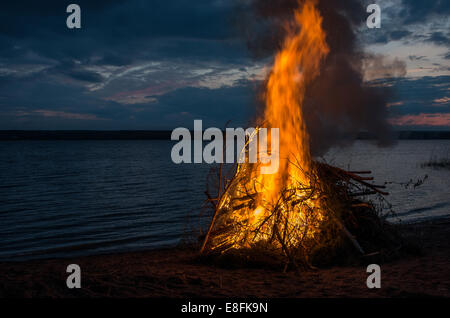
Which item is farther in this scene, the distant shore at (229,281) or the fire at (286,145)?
the fire at (286,145)

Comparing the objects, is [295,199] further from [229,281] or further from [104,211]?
[104,211]

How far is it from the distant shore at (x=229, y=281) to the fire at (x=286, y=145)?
0.90m

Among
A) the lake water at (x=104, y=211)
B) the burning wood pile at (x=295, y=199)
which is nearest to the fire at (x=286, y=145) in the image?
the burning wood pile at (x=295, y=199)

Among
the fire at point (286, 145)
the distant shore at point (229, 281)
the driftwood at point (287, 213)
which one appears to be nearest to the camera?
the distant shore at point (229, 281)

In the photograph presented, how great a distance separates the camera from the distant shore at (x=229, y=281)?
503cm

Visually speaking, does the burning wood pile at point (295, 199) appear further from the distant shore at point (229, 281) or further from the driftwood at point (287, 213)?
the distant shore at point (229, 281)

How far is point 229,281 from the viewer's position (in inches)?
223

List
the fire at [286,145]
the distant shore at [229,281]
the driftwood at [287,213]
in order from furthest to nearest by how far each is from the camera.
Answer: the fire at [286,145], the driftwood at [287,213], the distant shore at [229,281]

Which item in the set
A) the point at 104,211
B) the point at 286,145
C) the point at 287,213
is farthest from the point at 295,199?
the point at 104,211

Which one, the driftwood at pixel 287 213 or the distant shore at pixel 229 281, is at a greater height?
the driftwood at pixel 287 213

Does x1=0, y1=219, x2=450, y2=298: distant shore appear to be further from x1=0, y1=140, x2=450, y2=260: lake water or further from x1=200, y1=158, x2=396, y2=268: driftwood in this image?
x1=0, y1=140, x2=450, y2=260: lake water

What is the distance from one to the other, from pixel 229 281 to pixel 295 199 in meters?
1.85

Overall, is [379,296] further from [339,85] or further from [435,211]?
[435,211]

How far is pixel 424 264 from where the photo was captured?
6551mm
